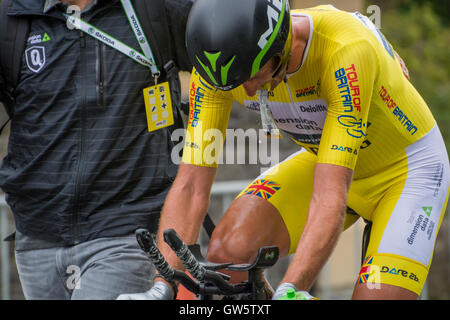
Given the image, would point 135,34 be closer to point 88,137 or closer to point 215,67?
point 88,137

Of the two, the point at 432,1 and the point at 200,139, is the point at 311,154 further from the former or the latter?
the point at 432,1

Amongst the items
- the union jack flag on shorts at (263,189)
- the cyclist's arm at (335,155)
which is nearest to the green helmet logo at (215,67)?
the cyclist's arm at (335,155)

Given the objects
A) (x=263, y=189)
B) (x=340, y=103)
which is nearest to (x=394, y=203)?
(x=263, y=189)

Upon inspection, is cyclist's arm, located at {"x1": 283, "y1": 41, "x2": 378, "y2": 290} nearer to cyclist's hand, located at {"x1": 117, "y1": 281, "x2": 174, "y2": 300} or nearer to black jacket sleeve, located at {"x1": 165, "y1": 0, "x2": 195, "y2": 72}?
cyclist's hand, located at {"x1": 117, "y1": 281, "x2": 174, "y2": 300}

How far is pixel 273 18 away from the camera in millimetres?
3070

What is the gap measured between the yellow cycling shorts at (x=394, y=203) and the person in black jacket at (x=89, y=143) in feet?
2.11

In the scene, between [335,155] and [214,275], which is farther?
[335,155]

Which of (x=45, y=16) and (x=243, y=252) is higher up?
(x=45, y=16)

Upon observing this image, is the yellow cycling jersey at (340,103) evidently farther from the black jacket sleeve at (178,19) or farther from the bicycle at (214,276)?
the bicycle at (214,276)

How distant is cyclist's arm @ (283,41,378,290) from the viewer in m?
2.93

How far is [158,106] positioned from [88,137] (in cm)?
40

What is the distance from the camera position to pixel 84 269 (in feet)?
12.2
